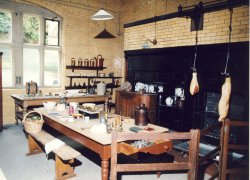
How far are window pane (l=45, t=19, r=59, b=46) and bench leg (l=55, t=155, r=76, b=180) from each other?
17.7ft

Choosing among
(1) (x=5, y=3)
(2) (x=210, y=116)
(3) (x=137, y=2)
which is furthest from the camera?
(3) (x=137, y=2)

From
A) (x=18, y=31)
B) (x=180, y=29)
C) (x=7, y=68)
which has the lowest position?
(x=7, y=68)

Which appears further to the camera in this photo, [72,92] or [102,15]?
[72,92]

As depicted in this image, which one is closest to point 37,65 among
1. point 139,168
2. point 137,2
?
point 137,2

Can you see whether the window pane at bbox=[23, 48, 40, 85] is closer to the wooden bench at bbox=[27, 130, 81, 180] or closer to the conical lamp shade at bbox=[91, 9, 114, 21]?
the conical lamp shade at bbox=[91, 9, 114, 21]

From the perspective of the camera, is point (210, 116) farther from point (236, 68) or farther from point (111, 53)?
point (111, 53)

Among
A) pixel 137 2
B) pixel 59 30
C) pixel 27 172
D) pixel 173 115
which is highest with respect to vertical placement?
pixel 137 2

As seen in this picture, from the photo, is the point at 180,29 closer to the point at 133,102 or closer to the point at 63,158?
the point at 133,102

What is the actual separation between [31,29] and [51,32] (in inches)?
26.2

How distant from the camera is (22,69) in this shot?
25.0 ft

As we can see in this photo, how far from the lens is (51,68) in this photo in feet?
27.5

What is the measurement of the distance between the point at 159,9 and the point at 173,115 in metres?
3.90

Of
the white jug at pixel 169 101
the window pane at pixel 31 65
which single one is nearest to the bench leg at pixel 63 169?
the white jug at pixel 169 101

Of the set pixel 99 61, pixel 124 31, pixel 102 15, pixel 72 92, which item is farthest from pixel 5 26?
pixel 102 15
